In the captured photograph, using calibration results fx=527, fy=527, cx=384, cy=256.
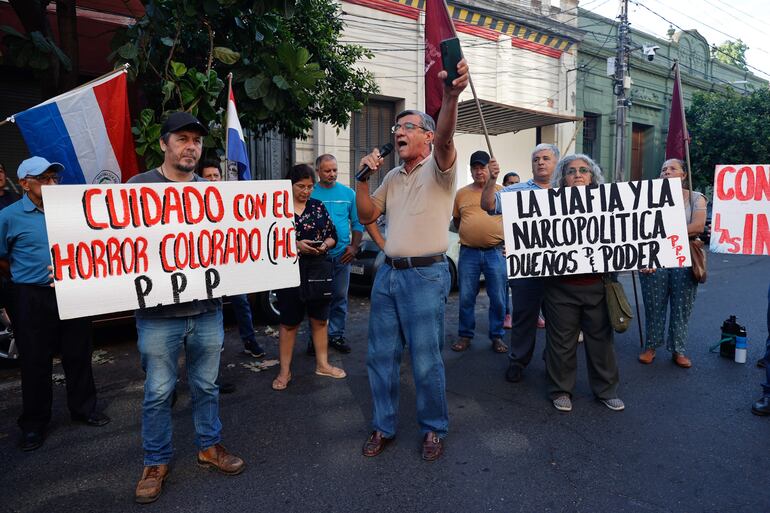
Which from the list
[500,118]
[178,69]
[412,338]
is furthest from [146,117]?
[500,118]

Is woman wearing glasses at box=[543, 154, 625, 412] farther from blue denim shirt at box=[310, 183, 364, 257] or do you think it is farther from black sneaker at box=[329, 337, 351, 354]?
black sneaker at box=[329, 337, 351, 354]

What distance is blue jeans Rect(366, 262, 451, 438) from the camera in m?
3.17

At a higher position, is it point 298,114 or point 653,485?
point 298,114

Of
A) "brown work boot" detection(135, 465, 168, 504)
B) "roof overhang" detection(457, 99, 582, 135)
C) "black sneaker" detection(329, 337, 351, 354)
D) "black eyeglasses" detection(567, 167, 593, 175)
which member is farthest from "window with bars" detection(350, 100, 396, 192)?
"brown work boot" detection(135, 465, 168, 504)

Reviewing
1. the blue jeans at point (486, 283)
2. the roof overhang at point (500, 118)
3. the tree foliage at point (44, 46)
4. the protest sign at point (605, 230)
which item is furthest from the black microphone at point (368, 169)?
the roof overhang at point (500, 118)

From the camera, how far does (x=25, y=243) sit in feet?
11.2

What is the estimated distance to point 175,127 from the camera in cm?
281

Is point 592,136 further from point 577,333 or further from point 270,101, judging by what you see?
point 577,333

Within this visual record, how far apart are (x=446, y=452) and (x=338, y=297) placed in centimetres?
243

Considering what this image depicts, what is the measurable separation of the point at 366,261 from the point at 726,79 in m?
27.8

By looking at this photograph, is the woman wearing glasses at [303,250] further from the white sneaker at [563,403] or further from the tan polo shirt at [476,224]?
the white sneaker at [563,403]

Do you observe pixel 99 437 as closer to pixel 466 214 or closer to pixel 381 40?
pixel 466 214

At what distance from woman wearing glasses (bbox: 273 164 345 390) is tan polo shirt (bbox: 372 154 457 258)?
4.32ft

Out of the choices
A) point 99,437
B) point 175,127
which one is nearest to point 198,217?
point 175,127
